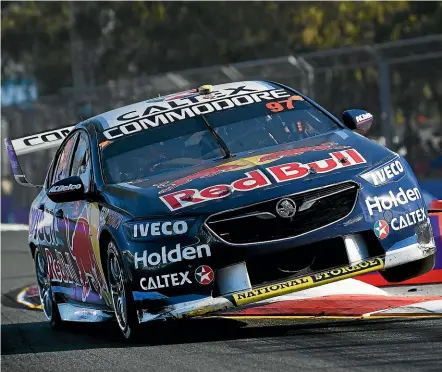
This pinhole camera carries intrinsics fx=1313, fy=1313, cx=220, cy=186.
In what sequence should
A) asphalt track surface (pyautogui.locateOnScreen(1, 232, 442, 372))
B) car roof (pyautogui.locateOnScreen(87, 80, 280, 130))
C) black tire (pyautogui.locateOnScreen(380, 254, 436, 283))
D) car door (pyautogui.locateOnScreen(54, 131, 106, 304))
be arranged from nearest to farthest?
asphalt track surface (pyautogui.locateOnScreen(1, 232, 442, 372))
black tire (pyautogui.locateOnScreen(380, 254, 436, 283))
car door (pyautogui.locateOnScreen(54, 131, 106, 304))
car roof (pyautogui.locateOnScreen(87, 80, 280, 130))

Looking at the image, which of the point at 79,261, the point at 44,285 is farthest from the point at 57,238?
the point at 44,285

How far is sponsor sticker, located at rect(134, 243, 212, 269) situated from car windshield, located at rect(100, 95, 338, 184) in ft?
A: 3.51

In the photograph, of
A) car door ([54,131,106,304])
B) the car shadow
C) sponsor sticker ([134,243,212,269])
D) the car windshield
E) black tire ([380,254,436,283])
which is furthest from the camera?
the car windshield

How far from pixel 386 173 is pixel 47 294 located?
3.69 metres

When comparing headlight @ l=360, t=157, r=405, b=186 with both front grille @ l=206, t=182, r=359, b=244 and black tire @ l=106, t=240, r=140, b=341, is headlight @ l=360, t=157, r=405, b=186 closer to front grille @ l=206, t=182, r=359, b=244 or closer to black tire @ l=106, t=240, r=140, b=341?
front grille @ l=206, t=182, r=359, b=244

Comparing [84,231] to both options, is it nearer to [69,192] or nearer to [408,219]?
[69,192]

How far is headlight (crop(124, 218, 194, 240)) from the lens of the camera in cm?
776

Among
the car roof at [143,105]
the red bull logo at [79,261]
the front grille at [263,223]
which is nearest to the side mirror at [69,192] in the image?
the red bull logo at [79,261]

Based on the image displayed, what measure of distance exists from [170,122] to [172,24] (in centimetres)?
4069

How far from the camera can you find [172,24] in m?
49.6

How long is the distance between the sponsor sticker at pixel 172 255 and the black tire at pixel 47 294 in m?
2.76

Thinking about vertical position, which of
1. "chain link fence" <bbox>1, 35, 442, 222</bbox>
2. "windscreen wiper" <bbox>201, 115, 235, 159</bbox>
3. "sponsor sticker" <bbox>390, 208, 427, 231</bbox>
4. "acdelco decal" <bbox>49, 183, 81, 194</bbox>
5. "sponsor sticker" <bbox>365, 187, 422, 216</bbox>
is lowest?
"chain link fence" <bbox>1, 35, 442, 222</bbox>

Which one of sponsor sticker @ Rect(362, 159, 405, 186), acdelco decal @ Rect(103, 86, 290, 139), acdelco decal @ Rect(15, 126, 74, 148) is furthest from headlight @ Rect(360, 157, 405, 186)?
acdelco decal @ Rect(15, 126, 74, 148)

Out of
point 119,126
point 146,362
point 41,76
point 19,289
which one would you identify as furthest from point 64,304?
point 41,76
